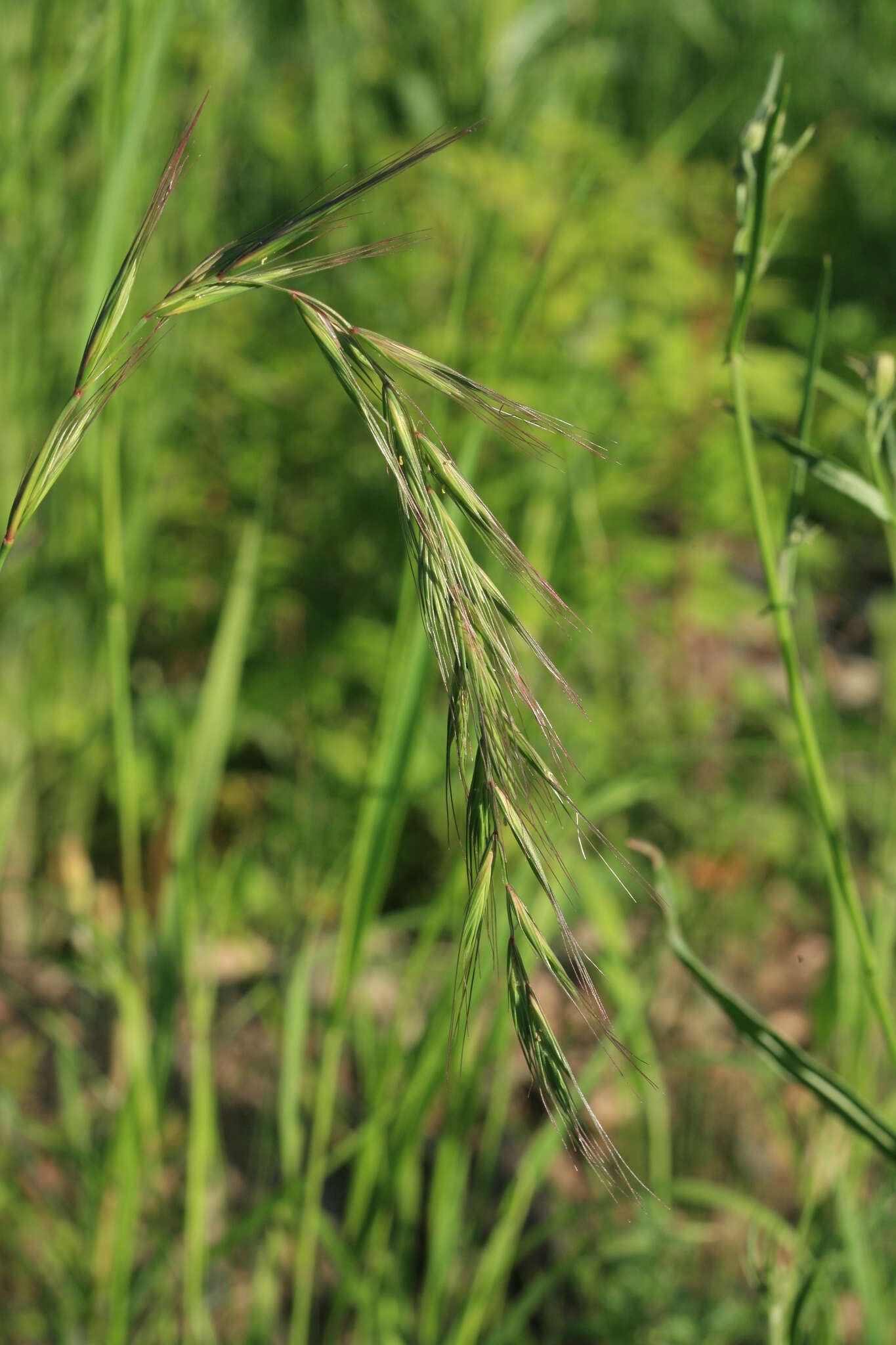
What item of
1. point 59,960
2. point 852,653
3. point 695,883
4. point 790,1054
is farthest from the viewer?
point 852,653

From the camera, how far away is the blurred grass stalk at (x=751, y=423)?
21.8 inches

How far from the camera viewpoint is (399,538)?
1.86 metres

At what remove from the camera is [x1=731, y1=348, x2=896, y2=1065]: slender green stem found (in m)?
0.61

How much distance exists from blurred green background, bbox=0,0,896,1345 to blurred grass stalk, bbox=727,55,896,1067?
0.13 metres

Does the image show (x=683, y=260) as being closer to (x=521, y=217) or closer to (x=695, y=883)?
(x=521, y=217)

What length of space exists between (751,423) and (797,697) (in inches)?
6.9

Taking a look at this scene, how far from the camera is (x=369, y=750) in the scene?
1442 millimetres

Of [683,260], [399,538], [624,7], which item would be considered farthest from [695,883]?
[624,7]

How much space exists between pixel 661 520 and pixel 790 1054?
258 cm

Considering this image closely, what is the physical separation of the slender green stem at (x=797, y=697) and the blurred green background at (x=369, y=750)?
0.42 feet

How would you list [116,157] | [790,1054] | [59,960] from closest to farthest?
[790,1054] → [116,157] → [59,960]

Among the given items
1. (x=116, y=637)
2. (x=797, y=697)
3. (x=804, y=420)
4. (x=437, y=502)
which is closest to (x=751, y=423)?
(x=804, y=420)

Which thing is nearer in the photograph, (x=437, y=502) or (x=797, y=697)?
(x=437, y=502)

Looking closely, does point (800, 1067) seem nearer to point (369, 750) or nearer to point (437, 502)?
point (437, 502)
